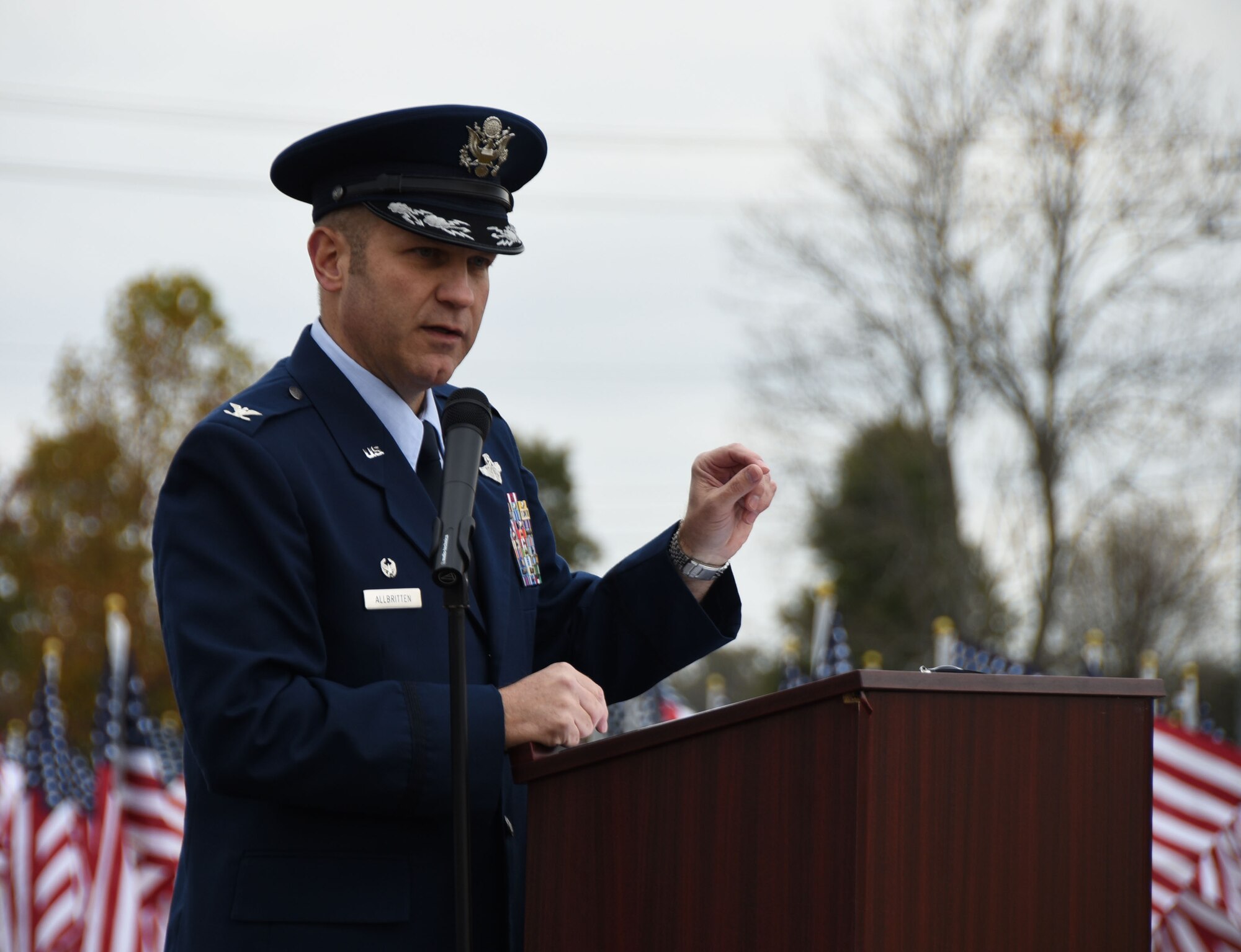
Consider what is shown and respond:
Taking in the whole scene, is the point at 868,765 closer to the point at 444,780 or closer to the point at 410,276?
the point at 444,780

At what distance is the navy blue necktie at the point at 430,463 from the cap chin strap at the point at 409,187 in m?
0.40

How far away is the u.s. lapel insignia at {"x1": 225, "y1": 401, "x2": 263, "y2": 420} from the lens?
243cm

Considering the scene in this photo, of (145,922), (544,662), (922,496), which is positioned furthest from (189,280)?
(544,662)

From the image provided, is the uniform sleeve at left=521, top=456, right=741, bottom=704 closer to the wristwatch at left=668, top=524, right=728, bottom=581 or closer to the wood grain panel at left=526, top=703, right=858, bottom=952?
the wristwatch at left=668, top=524, right=728, bottom=581

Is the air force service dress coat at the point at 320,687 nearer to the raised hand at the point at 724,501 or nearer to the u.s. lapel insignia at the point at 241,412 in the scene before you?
the u.s. lapel insignia at the point at 241,412

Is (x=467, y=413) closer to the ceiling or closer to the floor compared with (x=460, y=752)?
closer to the ceiling

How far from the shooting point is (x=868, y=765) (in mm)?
1824

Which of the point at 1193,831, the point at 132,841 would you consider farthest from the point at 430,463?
the point at 132,841

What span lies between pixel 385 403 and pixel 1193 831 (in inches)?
249

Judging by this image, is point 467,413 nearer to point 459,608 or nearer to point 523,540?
point 459,608

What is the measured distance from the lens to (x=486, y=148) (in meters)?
2.66

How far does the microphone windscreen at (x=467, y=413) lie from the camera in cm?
228

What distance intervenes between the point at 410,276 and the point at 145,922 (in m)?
7.05

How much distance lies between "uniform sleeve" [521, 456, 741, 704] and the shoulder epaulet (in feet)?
1.90
